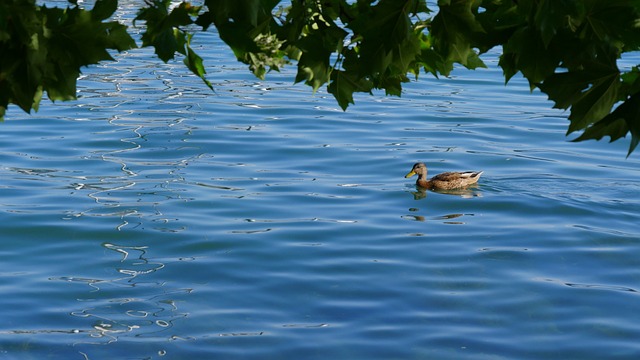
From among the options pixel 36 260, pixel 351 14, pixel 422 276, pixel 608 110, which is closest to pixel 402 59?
pixel 351 14

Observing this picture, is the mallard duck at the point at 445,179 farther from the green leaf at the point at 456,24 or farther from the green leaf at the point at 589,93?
the green leaf at the point at 589,93

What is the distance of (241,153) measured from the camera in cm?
1742

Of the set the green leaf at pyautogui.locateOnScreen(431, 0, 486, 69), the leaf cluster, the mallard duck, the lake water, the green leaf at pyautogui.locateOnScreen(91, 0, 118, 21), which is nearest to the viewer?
the leaf cluster

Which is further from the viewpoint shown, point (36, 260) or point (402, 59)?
point (36, 260)

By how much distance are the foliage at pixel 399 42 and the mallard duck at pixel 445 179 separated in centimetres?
1061

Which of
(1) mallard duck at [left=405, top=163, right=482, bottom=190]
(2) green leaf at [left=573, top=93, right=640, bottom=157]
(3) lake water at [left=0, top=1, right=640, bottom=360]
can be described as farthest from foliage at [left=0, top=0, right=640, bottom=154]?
(1) mallard duck at [left=405, top=163, right=482, bottom=190]

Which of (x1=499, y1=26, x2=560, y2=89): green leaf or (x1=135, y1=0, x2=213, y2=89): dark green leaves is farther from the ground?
(x1=499, y1=26, x2=560, y2=89): green leaf

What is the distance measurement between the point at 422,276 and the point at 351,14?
6782 millimetres

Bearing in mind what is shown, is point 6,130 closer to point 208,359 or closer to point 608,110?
point 208,359

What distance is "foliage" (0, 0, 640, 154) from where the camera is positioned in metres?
4.04

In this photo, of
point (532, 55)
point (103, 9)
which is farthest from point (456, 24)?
point (103, 9)

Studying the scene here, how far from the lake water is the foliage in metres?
5.08

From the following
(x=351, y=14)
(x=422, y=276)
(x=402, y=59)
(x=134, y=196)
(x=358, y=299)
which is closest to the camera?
(x=402, y=59)

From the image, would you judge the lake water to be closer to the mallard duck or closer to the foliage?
the mallard duck
